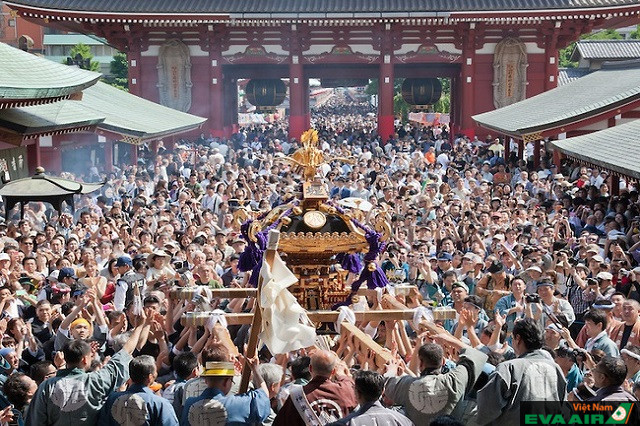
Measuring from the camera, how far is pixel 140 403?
20.0 feet

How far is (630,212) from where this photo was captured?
1568cm

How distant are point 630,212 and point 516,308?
7.47m

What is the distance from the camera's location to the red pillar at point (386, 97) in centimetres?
3553

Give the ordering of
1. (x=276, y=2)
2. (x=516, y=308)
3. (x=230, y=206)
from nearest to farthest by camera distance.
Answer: (x=516, y=308), (x=230, y=206), (x=276, y=2)

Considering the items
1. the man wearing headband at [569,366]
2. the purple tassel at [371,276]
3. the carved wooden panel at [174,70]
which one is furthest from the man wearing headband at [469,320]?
the carved wooden panel at [174,70]

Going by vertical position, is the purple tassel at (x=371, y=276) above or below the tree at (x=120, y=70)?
above

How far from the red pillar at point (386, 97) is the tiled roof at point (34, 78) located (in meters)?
16.6

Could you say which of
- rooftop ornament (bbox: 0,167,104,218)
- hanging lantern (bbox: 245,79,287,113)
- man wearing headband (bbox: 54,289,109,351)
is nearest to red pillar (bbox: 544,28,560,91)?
hanging lantern (bbox: 245,79,287,113)

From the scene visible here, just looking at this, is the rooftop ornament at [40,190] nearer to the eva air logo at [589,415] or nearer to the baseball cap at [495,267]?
the baseball cap at [495,267]

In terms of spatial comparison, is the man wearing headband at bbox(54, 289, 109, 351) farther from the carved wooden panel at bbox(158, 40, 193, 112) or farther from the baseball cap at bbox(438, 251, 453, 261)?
the carved wooden panel at bbox(158, 40, 193, 112)

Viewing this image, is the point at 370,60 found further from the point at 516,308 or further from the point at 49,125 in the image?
the point at 516,308

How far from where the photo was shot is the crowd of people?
607cm

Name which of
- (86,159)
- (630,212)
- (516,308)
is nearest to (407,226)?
(630,212)

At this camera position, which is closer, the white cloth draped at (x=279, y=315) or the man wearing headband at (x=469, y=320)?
the white cloth draped at (x=279, y=315)
